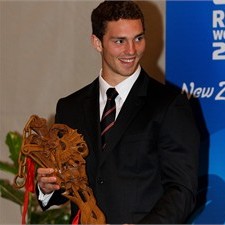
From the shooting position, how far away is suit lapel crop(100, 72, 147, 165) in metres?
2.56

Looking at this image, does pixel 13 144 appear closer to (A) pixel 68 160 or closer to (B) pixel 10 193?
(B) pixel 10 193

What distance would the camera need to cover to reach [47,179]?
242 cm

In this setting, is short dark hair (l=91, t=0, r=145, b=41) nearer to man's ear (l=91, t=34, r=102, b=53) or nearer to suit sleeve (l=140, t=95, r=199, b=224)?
Result: man's ear (l=91, t=34, r=102, b=53)

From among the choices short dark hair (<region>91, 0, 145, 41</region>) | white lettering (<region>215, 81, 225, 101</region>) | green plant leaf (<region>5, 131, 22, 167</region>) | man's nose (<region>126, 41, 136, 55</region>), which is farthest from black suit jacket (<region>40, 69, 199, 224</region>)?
green plant leaf (<region>5, 131, 22, 167</region>)

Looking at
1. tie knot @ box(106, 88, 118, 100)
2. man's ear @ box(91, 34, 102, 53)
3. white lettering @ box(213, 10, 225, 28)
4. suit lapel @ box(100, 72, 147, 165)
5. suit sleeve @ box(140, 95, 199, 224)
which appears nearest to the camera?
suit sleeve @ box(140, 95, 199, 224)

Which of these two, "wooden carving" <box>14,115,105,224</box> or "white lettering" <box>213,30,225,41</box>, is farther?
"white lettering" <box>213,30,225,41</box>

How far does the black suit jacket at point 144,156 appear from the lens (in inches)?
96.7

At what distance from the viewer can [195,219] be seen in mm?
4164

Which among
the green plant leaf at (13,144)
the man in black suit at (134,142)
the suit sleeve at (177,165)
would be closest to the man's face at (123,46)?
the man in black suit at (134,142)

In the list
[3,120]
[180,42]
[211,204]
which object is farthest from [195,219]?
[3,120]

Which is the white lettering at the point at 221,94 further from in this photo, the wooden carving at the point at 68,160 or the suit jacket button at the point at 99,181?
the wooden carving at the point at 68,160

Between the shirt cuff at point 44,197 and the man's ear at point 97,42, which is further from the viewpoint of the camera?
the man's ear at point 97,42

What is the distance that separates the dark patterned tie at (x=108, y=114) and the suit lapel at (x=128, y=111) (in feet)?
0.16

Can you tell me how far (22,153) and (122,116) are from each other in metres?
0.38
